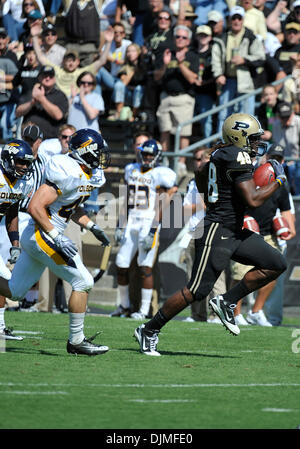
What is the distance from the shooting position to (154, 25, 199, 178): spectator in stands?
534 inches

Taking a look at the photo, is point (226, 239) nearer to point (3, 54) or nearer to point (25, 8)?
point (3, 54)

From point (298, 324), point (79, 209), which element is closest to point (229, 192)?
point (79, 209)

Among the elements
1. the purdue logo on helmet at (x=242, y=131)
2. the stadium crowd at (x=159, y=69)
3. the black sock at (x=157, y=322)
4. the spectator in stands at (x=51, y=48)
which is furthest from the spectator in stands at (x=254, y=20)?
the black sock at (x=157, y=322)

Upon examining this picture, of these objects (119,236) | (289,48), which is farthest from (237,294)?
(289,48)

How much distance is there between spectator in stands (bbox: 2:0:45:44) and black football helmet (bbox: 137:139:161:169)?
4.55 metres

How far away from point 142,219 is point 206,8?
485 cm

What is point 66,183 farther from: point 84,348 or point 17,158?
point 84,348

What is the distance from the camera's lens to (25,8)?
14.9 meters

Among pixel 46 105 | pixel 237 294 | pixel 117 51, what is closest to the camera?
pixel 237 294

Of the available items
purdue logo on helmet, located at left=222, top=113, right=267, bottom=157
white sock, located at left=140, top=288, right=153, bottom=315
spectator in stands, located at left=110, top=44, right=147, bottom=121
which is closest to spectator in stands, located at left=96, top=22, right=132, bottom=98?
spectator in stands, located at left=110, top=44, right=147, bottom=121

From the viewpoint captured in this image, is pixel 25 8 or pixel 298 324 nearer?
pixel 298 324

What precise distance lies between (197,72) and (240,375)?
7.92 metres

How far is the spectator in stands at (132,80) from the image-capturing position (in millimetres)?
14273

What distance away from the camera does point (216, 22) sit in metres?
14.0
